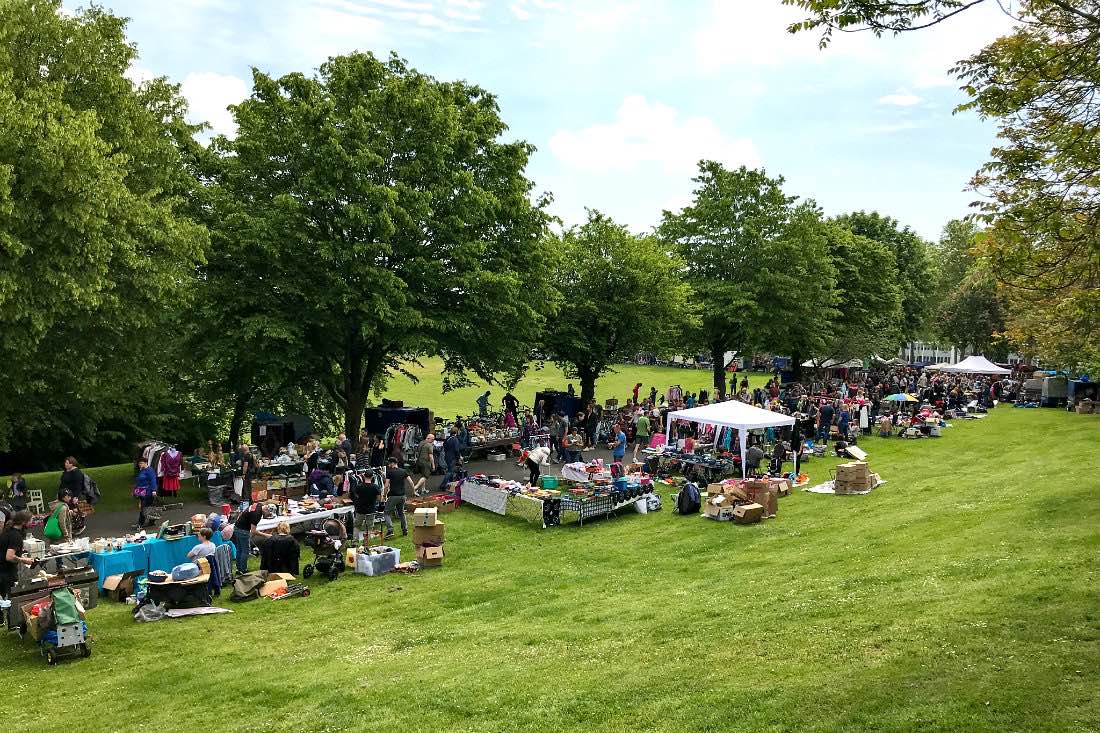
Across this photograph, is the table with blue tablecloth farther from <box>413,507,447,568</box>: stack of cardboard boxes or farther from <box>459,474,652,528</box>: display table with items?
<box>459,474,652,528</box>: display table with items

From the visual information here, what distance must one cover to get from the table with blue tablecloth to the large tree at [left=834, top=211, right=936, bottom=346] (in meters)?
59.2

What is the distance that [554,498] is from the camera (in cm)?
1966

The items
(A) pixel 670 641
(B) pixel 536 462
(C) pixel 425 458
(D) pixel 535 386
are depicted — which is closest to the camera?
(A) pixel 670 641

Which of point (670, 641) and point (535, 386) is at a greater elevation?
point (535, 386)

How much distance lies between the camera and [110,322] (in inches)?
733

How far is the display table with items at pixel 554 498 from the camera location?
19375mm

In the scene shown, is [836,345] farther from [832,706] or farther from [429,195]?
[832,706]

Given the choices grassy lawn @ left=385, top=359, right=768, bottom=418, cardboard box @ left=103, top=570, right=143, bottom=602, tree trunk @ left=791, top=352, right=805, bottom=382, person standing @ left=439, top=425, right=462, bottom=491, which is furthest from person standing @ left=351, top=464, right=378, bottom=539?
tree trunk @ left=791, top=352, right=805, bottom=382

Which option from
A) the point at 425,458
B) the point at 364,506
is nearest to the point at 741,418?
the point at 425,458

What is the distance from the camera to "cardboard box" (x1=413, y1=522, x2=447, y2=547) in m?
17.0

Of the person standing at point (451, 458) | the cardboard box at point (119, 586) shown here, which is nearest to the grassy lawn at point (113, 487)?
the person standing at point (451, 458)

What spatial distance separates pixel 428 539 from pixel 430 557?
2.84 ft

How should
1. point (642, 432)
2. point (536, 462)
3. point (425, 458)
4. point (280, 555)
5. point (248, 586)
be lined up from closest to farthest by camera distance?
point (248, 586)
point (280, 555)
point (536, 462)
point (425, 458)
point (642, 432)

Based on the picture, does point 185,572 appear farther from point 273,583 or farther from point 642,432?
point 642,432
